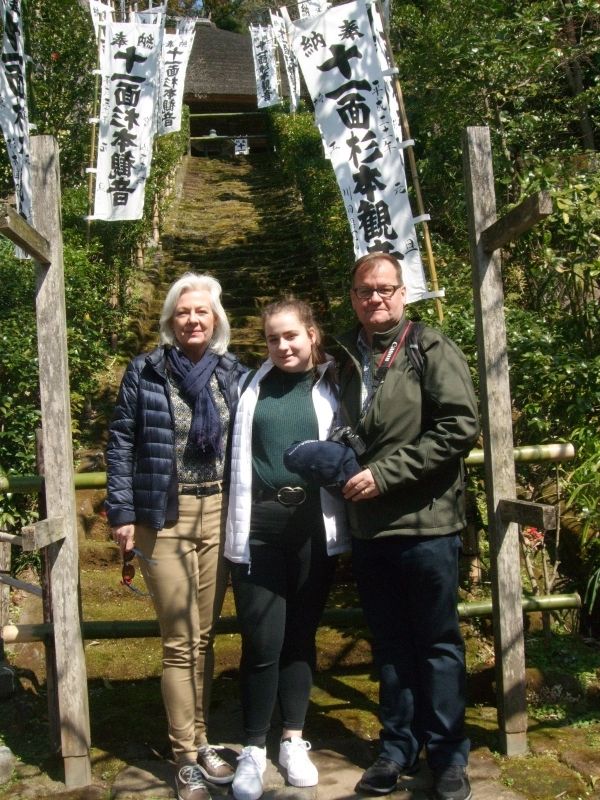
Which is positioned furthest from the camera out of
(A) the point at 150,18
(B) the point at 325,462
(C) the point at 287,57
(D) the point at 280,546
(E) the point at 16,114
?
(C) the point at 287,57

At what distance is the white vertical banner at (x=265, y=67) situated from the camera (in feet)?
53.5

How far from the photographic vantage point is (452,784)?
258 cm

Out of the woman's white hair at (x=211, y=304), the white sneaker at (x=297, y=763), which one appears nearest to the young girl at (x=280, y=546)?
the white sneaker at (x=297, y=763)

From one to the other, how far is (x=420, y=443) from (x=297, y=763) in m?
1.19

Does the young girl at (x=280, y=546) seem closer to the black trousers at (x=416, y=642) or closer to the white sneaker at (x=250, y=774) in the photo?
the white sneaker at (x=250, y=774)

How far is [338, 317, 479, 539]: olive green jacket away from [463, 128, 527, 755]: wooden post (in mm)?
358

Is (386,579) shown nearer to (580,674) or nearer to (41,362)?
(580,674)

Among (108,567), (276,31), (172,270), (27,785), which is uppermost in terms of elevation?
(276,31)

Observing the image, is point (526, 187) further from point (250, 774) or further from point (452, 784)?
point (250, 774)

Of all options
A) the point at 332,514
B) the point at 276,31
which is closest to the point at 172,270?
the point at 332,514

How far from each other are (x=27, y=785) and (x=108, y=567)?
8.21 feet

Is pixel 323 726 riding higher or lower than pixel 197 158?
lower

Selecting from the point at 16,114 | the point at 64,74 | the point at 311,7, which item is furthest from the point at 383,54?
the point at 311,7

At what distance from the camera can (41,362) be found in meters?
2.93
